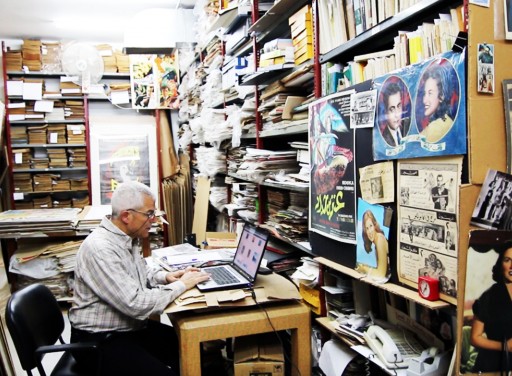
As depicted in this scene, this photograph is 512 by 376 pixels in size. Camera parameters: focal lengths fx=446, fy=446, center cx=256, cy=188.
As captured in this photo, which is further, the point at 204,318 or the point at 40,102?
the point at 40,102

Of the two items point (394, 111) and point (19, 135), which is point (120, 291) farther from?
point (19, 135)

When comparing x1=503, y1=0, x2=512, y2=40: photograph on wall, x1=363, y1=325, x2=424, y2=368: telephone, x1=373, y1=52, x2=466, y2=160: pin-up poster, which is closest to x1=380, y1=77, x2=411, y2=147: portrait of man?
x1=373, y1=52, x2=466, y2=160: pin-up poster

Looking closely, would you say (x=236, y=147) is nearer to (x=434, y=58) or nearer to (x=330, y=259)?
(x=330, y=259)

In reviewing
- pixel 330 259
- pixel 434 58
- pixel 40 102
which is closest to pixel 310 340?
pixel 330 259

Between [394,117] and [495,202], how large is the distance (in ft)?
1.49

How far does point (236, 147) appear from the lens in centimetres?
368

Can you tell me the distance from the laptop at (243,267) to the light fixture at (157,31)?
3.04 meters

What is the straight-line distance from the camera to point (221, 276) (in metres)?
2.29

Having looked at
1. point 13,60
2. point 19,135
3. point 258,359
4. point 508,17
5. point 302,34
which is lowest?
point 258,359

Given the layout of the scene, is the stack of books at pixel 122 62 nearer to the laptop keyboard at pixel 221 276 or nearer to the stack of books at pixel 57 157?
the stack of books at pixel 57 157

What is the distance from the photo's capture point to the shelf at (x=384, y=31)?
54.2 inches

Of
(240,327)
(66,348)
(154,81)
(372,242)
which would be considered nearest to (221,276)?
(240,327)

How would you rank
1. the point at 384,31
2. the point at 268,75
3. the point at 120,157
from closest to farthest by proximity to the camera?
the point at 384,31 < the point at 268,75 < the point at 120,157

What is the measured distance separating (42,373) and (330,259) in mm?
1341
